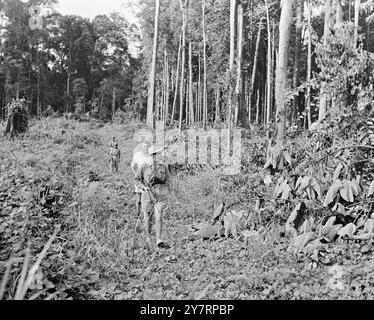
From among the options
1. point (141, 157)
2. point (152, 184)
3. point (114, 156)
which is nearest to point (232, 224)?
point (152, 184)

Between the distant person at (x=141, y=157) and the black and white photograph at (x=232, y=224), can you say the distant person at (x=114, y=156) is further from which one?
the distant person at (x=141, y=157)

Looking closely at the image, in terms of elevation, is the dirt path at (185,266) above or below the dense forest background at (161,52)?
below

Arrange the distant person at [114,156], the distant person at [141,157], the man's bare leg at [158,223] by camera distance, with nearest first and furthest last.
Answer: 1. the man's bare leg at [158,223]
2. the distant person at [141,157]
3. the distant person at [114,156]

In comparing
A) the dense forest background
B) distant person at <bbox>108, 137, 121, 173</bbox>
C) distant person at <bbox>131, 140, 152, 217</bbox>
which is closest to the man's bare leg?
distant person at <bbox>131, 140, 152, 217</bbox>

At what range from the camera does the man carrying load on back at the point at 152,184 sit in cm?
635

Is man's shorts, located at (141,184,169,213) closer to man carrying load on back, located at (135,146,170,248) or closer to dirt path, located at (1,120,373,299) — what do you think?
man carrying load on back, located at (135,146,170,248)

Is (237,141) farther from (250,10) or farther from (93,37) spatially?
(93,37)

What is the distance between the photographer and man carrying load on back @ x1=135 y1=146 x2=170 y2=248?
20.8 feet

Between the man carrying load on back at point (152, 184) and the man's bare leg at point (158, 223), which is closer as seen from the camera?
the man's bare leg at point (158, 223)

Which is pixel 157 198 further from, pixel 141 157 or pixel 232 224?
pixel 232 224

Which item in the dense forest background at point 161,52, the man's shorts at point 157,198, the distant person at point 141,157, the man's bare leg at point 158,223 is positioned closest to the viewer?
the man's bare leg at point 158,223

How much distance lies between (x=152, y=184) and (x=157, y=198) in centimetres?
25

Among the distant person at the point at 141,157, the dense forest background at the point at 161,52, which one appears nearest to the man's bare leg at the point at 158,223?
the distant person at the point at 141,157

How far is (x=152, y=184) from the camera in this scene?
6.39m
